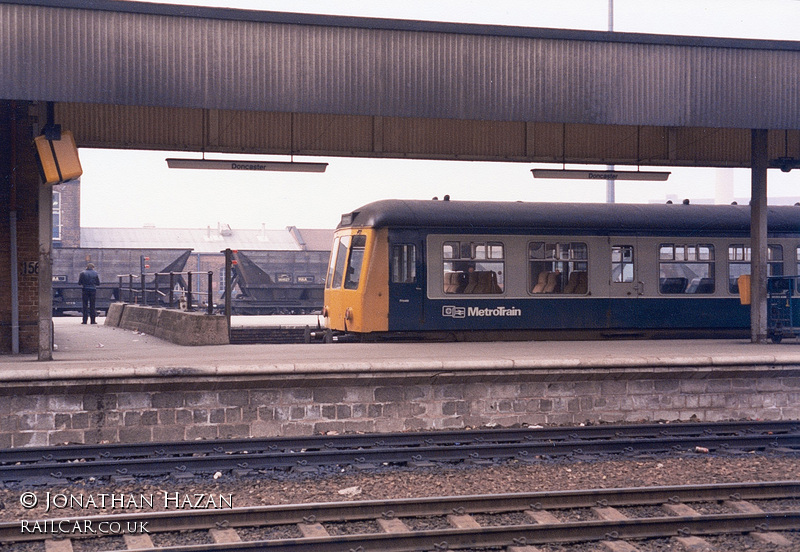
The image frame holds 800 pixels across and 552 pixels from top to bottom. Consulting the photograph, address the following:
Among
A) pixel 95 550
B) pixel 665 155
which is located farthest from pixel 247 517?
pixel 665 155

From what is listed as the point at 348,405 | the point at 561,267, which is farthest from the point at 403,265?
the point at 348,405

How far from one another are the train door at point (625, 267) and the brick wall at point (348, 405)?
4617 mm

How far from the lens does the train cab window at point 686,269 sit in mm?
16375

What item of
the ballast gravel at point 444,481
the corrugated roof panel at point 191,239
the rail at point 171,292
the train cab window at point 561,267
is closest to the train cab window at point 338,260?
the rail at point 171,292

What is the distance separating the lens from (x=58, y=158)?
11.3 meters

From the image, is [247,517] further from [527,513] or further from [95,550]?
[527,513]

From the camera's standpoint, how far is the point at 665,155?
645 inches

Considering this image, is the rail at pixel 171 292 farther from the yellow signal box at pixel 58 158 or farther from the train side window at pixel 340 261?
the yellow signal box at pixel 58 158

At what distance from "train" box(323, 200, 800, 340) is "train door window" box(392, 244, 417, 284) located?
2 centimetres

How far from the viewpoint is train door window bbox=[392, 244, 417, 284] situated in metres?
15.0

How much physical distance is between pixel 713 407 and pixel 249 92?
776 centimetres

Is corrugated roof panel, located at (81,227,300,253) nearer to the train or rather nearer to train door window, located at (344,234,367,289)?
train door window, located at (344,234,367,289)

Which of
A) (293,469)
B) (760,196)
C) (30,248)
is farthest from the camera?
(760,196)

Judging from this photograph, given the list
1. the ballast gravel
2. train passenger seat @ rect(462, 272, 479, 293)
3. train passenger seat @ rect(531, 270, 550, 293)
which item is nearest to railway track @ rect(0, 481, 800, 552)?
the ballast gravel
